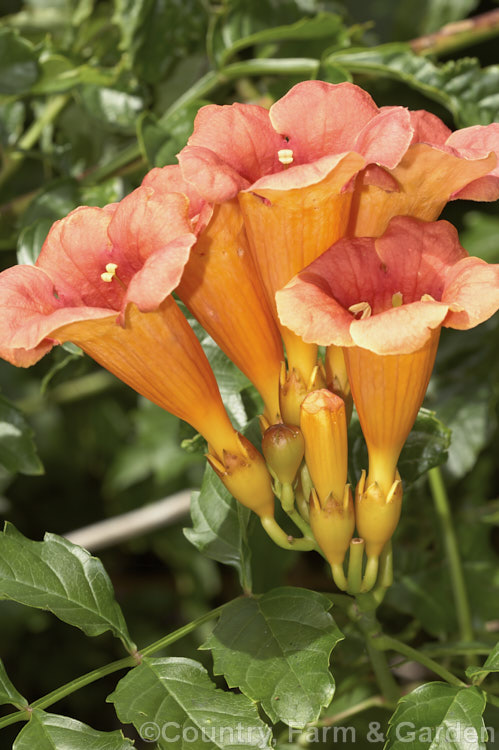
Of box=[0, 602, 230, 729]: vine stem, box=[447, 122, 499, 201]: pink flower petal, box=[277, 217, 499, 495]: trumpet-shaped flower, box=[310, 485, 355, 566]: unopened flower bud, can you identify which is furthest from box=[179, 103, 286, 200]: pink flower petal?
box=[0, 602, 230, 729]: vine stem

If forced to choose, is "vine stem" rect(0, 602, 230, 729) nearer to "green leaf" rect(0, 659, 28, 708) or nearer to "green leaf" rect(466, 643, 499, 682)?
"green leaf" rect(0, 659, 28, 708)

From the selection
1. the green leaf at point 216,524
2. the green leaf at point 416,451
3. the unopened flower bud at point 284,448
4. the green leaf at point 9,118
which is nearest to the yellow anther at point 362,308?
the unopened flower bud at point 284,448

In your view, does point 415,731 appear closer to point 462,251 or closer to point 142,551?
point 462,251

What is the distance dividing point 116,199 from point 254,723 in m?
1.59

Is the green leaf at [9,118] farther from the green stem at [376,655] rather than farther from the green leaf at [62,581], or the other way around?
the green stem at [376,655]

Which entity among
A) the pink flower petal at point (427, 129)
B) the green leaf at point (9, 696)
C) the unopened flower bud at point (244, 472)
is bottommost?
the green leaf at point (9, 696)

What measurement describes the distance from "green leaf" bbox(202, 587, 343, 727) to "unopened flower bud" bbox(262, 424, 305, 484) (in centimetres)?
28

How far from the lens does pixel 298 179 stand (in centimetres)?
133

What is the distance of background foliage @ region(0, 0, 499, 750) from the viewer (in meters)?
1.70

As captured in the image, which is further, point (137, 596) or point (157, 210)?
point (137, 596)

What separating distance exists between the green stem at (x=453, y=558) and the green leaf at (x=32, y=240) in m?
1.38

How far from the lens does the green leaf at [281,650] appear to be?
1.50 metres

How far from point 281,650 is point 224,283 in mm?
732

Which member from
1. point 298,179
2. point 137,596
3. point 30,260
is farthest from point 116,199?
point 137,596
